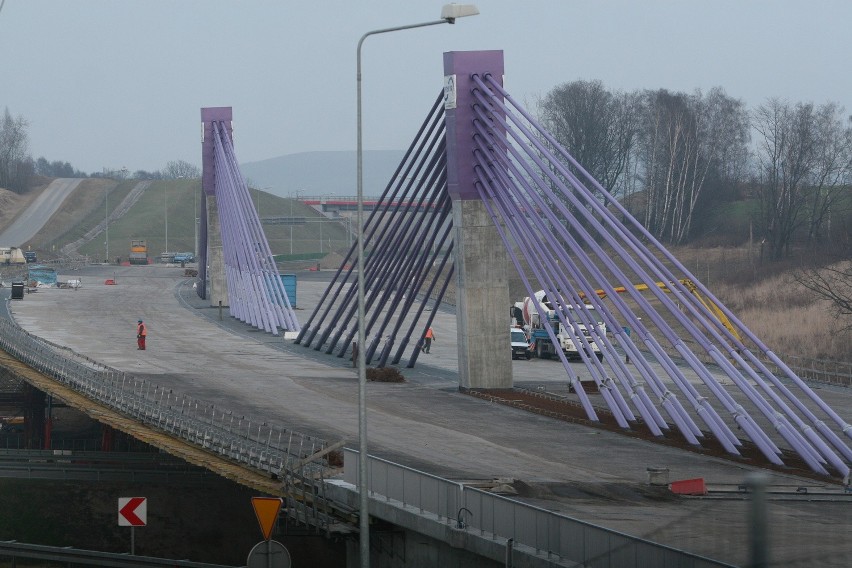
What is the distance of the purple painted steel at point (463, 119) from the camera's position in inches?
1834

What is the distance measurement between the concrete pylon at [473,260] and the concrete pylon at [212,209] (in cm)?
4075

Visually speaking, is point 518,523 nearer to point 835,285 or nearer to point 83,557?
point 83,557

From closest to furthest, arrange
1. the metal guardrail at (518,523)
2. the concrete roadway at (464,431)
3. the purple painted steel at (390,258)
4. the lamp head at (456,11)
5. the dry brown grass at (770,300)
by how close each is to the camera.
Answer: the metal guardrail at (518,523) < the concrete roadway at (464,431) < the lamp head at (456,11) < the purple painted steel at (390,258) < the dry brown grass at (770,300)

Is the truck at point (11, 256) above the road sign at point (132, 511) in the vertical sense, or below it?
above

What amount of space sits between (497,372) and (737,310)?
3757cm

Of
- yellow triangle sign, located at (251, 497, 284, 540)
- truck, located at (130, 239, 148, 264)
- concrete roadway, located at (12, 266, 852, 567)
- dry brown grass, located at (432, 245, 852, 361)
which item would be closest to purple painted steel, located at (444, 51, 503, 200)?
concrete roadway, located at (12, 266, 852, 567)

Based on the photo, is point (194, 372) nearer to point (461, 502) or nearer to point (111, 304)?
point (461, 502)

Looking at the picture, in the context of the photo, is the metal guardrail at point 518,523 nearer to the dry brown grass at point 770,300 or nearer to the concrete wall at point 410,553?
the concrete wall at point 410,553

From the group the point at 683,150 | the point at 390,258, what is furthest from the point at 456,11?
the point at 683,150

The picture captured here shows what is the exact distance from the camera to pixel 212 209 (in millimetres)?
90438

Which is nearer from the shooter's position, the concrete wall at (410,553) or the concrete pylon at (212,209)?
the concrete wall at (410,553)

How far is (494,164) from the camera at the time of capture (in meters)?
46.4

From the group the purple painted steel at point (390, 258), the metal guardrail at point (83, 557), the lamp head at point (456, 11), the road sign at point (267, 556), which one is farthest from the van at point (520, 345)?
the road sign at point (267, 556)

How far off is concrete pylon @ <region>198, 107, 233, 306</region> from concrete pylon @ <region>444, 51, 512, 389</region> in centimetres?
4075
